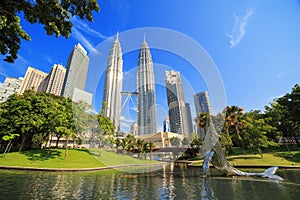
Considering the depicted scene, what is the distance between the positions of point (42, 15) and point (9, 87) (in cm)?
12373

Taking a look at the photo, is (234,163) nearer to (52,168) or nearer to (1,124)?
(52,168)

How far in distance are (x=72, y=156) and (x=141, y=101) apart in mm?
24299

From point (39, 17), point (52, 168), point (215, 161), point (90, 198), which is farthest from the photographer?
point (52, 168)

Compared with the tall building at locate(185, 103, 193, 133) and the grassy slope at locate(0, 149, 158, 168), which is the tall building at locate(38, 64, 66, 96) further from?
the tall building at locate(185, 103, 193, 133)

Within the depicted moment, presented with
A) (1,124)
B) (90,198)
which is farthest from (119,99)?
(1,124)

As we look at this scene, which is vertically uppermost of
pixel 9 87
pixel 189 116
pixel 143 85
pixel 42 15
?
pixel 9 87

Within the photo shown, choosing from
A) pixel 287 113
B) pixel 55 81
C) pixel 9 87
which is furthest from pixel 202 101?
pixel 9 87

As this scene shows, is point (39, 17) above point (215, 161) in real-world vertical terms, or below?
above

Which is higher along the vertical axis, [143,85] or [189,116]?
[143,85]

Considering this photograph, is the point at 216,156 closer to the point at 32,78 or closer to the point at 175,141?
the point at 175,141

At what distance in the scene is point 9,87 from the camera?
3880 inches

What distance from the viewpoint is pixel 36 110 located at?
101 feet

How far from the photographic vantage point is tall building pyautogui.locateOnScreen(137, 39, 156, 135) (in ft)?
30.9

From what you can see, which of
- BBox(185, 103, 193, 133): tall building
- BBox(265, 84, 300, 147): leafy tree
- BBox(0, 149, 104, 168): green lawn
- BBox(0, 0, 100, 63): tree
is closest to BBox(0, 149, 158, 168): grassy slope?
BBox(0, 149, 104, 168): green lawn
